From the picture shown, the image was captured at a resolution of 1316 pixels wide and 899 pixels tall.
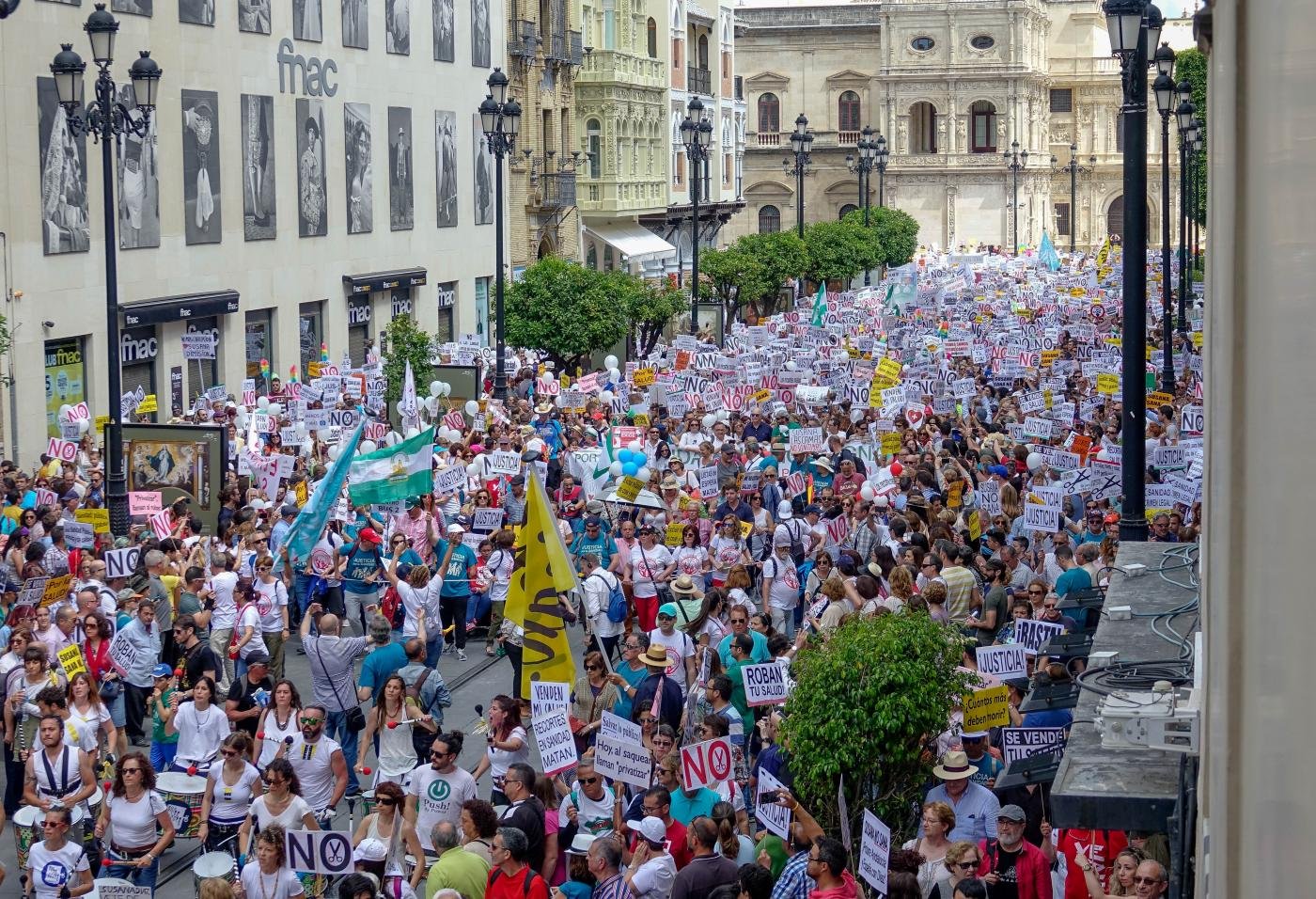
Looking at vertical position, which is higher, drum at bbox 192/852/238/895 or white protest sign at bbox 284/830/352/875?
white protest sign at bbox 284/830/352/875

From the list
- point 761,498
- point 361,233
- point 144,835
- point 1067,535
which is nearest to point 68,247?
point 361,233

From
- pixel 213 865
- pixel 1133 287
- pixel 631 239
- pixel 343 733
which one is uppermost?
pixel 631 239

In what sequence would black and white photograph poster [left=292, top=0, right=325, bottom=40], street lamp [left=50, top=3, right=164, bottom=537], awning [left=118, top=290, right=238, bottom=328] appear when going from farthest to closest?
black and white photograph poster [left=292, top=0, right=325, bottom=40] → awning [left=118, top=290, right=238, bottom=328] → street lamp [left=50, top=3, right=164, bottom=537]

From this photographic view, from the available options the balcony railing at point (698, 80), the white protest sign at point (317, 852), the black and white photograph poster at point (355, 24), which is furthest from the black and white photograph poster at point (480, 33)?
the white protest sign at point (317, 852)

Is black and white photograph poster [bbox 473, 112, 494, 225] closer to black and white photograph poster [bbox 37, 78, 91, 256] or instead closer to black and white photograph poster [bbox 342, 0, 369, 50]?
black and white photograph poster [bbox 342, 0, 369, 50]

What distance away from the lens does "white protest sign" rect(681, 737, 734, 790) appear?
1020 centimetres

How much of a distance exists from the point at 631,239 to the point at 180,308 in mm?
31938

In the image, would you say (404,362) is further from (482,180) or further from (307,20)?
(482,180)

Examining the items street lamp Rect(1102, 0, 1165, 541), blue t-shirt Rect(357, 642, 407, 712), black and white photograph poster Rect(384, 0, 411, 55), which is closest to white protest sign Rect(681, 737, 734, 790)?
blue t-shirt Rect(357, 642, 407, 712)

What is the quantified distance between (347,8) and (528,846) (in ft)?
126

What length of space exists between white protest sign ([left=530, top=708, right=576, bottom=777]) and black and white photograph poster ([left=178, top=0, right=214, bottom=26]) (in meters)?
30.1

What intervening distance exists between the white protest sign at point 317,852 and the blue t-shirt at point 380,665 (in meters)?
3.48

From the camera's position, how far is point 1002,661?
12.0 meters

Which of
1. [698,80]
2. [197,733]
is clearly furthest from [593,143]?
[197,733]
